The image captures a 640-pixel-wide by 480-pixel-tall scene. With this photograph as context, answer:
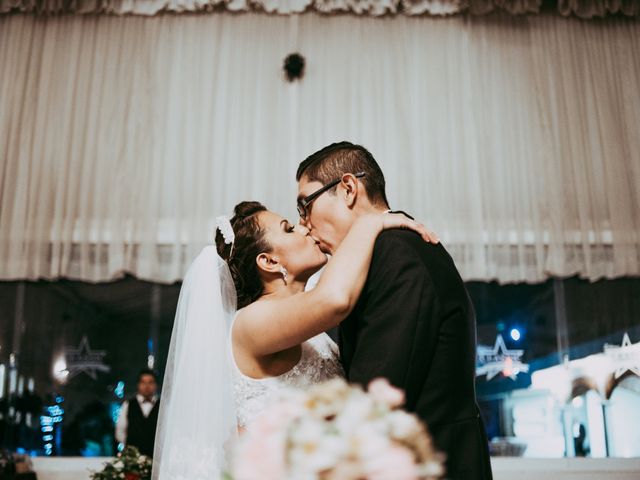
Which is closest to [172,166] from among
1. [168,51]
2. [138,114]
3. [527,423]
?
[138,114]

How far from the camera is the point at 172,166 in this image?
436 centimetres

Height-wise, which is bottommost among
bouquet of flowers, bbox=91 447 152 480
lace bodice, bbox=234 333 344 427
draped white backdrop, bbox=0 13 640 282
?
bouquet of flowers, bbox=91 447 152 480

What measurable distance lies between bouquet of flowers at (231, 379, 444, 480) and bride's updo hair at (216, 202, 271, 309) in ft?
4.48

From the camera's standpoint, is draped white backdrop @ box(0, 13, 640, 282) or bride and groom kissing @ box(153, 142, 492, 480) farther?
draped white backdrop @ box(0, 13, 640, 282)

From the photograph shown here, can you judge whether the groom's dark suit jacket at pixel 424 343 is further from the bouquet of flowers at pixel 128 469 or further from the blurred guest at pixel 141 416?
the blurred guest at pixel 141 416

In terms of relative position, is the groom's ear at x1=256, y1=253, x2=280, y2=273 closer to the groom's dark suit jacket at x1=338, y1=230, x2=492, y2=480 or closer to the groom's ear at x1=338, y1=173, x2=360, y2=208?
the groom's ear at x1=338, y1=173, x2=360, y2=208

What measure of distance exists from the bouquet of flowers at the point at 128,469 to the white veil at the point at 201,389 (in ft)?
3.97

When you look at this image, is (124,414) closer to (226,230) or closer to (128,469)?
(128,469)

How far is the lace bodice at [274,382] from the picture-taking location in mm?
2133

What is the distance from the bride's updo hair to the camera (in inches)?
92.2

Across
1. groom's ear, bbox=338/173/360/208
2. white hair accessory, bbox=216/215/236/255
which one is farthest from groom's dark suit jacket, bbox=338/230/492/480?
white hair accessory, bbox=216/215/236/255

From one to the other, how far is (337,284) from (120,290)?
301 centimetres

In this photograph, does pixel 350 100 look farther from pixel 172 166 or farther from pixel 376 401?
pixel 376 401

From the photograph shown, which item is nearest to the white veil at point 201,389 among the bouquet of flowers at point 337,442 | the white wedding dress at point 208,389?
the white wedding dress at point 208,389
